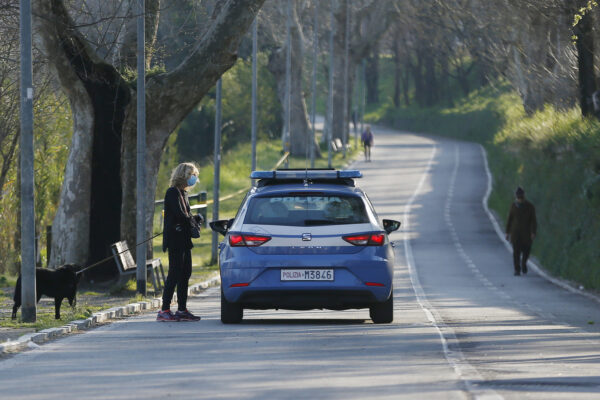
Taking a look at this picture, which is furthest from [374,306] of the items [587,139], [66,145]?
[66,145]

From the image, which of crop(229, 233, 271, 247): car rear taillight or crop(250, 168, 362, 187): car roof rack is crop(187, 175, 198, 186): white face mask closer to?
crop(250, 168, 362, 187): car roof rack

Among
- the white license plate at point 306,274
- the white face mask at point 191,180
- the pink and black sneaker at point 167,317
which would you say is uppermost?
the white face mask at point 191,180

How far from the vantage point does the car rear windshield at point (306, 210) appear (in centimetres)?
1402

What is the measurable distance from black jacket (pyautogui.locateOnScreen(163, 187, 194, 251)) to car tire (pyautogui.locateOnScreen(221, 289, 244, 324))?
3.29ft

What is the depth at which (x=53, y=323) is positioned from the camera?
14570 millimetres

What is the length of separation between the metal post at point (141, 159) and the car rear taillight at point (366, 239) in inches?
271

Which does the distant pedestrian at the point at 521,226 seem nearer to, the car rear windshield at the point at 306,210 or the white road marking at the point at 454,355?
the white road marking at the point at 454,355

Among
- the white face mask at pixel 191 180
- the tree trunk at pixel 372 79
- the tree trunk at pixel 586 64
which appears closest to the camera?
the white face mask at pixel 191 180

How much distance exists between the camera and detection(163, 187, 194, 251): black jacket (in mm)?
15047

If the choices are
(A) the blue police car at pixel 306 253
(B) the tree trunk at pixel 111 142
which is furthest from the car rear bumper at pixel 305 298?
(B) the tree trunk at pixel 111 142

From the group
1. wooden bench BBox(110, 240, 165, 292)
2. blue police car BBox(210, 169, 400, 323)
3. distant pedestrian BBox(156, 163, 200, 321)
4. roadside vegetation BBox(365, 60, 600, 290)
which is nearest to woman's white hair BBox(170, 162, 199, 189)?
distant pedestrian BBox(156, 163, 200, 321)

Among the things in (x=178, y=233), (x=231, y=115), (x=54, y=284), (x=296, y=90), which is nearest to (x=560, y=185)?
(x=178, y=233)

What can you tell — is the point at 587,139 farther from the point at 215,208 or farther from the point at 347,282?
the point at 347,282

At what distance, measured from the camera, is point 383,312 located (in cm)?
1474
